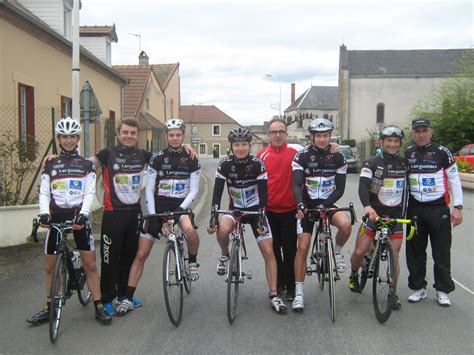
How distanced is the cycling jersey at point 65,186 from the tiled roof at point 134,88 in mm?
24474

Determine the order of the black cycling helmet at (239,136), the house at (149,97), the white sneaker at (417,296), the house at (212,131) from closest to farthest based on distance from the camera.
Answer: the black cycling helmet at (239,136) < the white sneaker at (417,296) < the house at (149,97) < the house at (212,131)

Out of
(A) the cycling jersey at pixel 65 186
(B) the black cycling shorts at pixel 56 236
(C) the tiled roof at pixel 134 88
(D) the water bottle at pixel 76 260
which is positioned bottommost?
(D) the water bottle at pixel 76 260

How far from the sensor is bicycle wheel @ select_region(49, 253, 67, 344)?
4.64 meters

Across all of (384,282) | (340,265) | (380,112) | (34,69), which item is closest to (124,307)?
(340,265)

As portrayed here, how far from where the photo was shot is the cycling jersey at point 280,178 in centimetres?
586

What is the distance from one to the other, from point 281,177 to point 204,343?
7.00 feet

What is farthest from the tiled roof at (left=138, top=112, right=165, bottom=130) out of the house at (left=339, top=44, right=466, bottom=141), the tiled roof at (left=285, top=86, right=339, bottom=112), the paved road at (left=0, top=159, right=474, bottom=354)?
the tiled roof at (left=285, top=86, right=339, bottom=112)

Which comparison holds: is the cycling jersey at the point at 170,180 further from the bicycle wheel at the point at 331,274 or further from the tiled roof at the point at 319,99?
the tiled roof at the point at 319,99

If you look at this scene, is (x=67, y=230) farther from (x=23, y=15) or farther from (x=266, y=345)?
(x=23, y=15)

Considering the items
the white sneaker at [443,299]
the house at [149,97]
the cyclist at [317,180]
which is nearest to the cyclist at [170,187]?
the cyclist at [317,180]

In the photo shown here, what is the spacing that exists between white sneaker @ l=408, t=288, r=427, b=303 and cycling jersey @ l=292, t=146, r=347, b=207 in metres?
1.50

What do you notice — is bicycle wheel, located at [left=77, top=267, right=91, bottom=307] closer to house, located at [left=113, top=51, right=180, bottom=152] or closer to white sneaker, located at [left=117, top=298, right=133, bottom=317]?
white sneaker, located at [left=117, top=298, right=133, bottom=317]

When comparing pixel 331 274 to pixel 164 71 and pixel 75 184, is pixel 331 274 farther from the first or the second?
pixel 164 71

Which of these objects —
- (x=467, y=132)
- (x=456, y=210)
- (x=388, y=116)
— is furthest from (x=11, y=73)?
(x=388, y=116)
